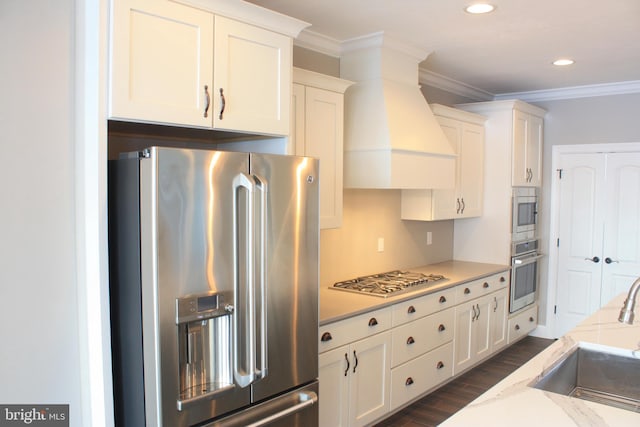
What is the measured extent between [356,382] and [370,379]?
0.51 feet

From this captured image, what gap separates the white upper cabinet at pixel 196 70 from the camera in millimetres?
1903

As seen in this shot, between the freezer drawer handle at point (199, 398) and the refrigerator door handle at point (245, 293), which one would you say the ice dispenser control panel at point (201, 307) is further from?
the freezer drawer handle at point (199, 398)

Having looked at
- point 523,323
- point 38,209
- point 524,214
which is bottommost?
point 523,323

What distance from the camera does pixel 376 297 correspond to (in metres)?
3.36

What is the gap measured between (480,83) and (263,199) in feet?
11.9

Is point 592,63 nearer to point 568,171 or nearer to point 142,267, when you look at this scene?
point 568,171

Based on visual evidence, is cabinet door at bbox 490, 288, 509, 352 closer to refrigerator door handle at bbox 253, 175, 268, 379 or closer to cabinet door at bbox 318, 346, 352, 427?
cabinet door at bbox 318, 346, 352, 427

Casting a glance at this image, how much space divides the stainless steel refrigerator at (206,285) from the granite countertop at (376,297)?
2.10 ft

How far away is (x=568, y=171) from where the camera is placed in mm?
5398

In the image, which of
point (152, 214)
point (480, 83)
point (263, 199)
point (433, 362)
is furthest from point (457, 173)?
point (152, 214)

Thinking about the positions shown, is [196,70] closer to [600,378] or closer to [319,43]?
[319,43]

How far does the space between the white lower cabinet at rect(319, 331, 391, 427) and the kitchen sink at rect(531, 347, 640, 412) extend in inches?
48.3

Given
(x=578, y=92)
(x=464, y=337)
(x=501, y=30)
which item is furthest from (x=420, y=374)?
(x=578, y=92)

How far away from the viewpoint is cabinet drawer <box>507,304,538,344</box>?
5043mm
